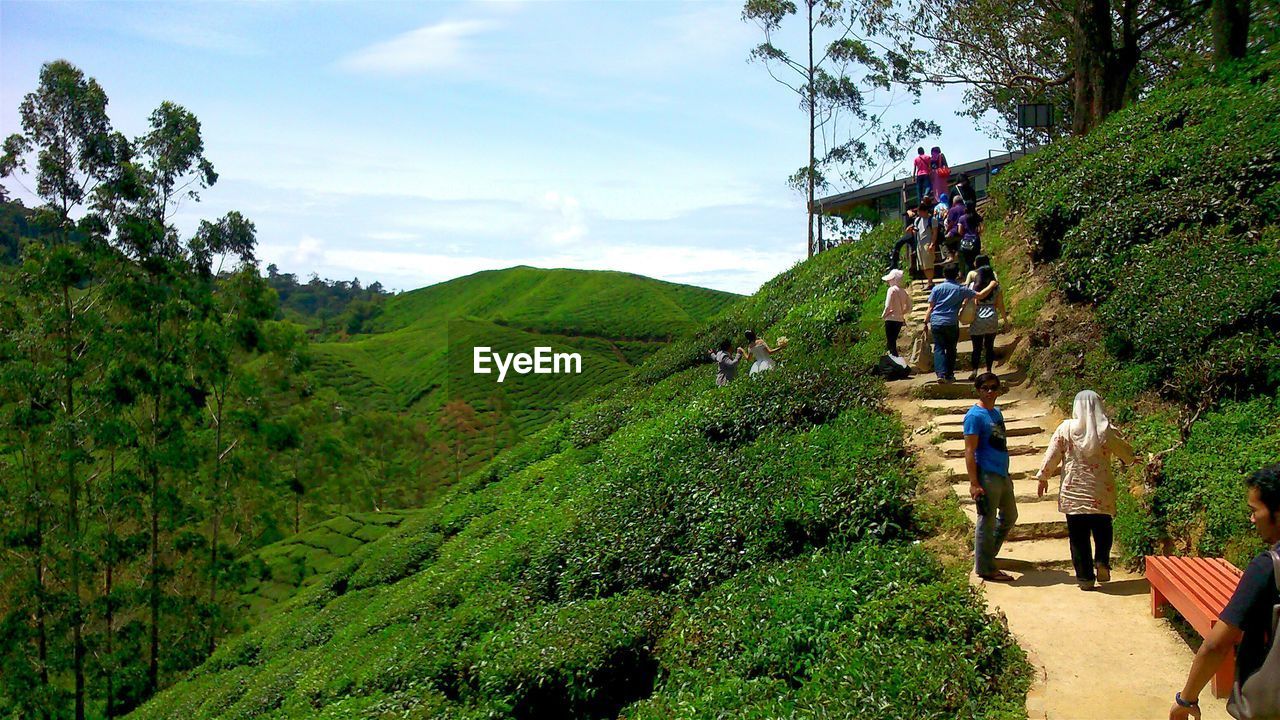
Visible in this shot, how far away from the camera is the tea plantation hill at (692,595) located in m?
5.60

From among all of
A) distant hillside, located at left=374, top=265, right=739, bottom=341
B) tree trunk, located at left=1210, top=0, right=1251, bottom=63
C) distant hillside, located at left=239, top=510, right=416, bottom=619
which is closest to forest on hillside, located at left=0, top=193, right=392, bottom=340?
distant hillside, located at left=374, top=265, right=739, bottom=341

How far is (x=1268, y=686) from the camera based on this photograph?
328 centimetres

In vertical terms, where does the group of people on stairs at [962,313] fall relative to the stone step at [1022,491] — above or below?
above

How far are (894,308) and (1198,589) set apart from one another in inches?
257

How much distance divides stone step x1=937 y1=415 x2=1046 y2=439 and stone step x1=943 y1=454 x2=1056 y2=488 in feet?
1.66

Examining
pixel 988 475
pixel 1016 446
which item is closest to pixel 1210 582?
pixel 988 475

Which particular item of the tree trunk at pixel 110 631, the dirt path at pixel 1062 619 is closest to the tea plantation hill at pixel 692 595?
the dirt path at pixel 1062 619

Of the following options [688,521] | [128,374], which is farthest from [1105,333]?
[128,374]

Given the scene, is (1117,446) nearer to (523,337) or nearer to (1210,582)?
(1210,582)

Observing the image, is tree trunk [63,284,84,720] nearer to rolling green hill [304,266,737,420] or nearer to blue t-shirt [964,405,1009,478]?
blue t-shirt [964,405,1009,478]

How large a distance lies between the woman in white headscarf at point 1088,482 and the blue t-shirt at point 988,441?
0.33m

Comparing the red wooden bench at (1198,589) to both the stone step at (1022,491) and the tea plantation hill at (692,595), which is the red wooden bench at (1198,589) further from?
the stone step at (1022,491)

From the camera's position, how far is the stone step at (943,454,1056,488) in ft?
26.9

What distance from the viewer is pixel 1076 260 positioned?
11172 mm
